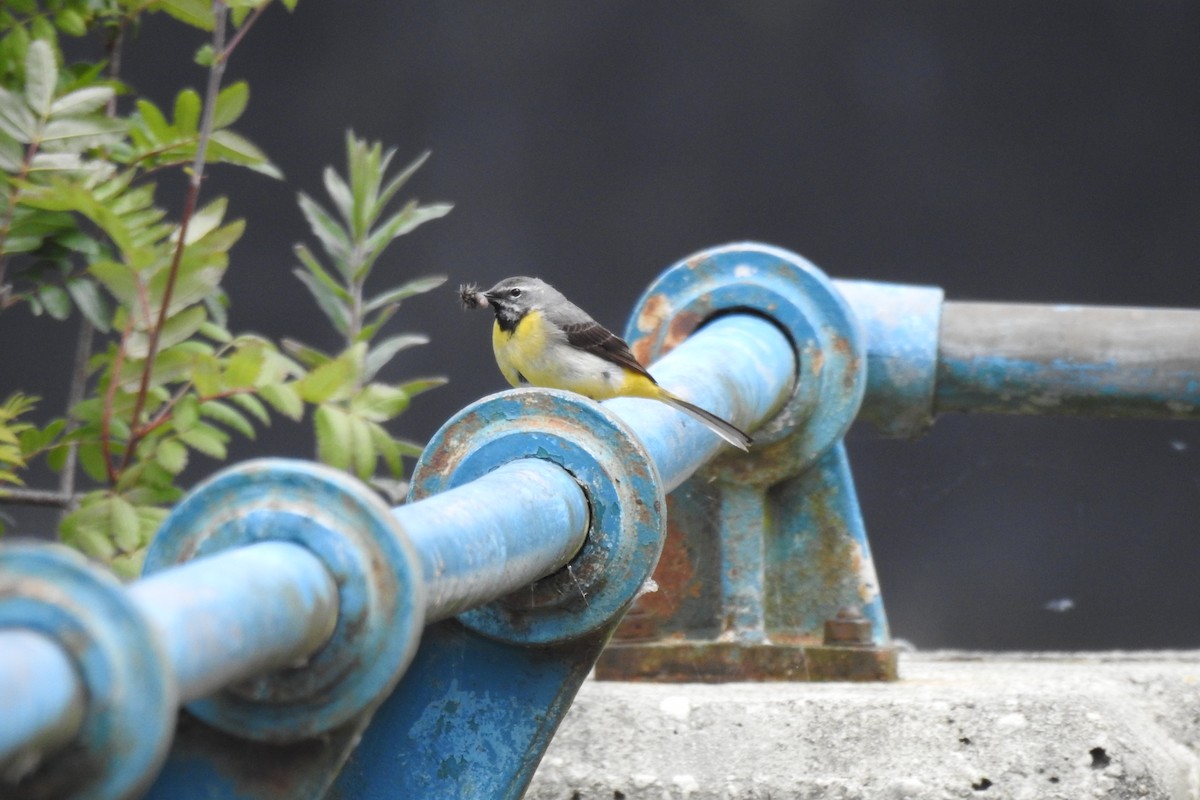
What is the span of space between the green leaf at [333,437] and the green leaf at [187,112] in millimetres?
360

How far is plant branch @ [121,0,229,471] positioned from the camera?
5.36ft

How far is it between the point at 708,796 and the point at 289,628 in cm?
113

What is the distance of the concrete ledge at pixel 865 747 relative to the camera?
1.81 meters

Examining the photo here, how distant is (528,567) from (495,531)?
9cm

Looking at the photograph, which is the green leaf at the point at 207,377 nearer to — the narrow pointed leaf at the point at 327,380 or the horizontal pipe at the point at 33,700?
the narrow pointed leaf at the point at 327,380

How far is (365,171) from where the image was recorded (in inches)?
84.4

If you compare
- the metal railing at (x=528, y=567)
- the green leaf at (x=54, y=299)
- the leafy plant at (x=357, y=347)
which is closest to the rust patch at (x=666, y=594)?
the metal railing at (x=528, y=567)

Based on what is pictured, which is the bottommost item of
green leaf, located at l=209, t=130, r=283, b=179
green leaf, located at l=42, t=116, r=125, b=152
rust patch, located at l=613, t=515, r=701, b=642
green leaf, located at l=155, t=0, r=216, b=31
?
rust patch, located at l=613, t=515, r=701, b=642

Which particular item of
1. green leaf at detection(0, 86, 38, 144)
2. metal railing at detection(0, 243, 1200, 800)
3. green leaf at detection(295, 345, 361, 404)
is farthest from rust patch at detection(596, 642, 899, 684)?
green leaf at detection(0, 86, 38, 144)

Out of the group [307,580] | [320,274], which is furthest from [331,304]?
[307,580]

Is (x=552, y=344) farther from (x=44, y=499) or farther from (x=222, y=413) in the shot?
(x=44, y=499)

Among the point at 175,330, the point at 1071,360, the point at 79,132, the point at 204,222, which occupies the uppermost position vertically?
the point at 79,132

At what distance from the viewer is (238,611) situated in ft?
2.40

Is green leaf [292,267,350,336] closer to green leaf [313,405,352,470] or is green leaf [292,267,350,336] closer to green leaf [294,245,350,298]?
green leaf [294,245,350,298]
